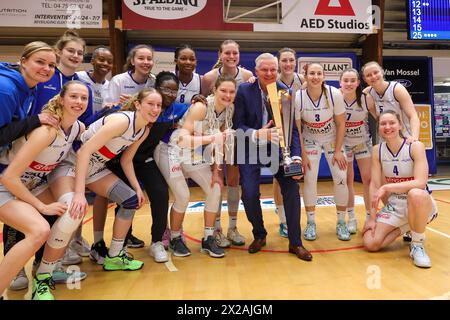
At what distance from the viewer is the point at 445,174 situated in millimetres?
8570

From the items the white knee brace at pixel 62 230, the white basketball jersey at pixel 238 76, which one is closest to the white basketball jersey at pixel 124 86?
the white basketball jersey at pixel 238 76

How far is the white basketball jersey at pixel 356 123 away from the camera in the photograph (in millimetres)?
3768

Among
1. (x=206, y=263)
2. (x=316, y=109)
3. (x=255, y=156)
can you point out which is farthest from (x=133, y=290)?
(x=316, y=109)

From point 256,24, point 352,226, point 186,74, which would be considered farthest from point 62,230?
point 256,24

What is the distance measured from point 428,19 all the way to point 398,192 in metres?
5.22

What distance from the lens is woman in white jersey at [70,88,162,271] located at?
2494 mm

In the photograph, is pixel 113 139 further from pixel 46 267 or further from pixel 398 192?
pixel 398 192

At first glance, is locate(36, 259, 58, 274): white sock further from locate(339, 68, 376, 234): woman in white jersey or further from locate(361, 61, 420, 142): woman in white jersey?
locate(361, 61, 420, 142): woman in white jersey

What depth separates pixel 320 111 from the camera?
3471 mm

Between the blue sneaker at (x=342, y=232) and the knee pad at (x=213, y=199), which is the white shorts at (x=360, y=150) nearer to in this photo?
the blue sneaker at (x=342, y=232)

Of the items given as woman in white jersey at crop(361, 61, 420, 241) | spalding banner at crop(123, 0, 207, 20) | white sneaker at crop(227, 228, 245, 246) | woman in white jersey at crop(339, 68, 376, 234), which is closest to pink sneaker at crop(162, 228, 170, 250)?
white sneaker at crop(227, 228, 245, 246)

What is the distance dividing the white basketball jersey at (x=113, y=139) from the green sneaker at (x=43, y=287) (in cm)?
87

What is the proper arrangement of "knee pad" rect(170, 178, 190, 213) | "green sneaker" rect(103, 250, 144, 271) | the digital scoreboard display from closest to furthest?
"green sneaker" rect(103, 250, 144, 271)
"knee pad" rect(170, 178, 190, 213)
the digital scoreboard display
